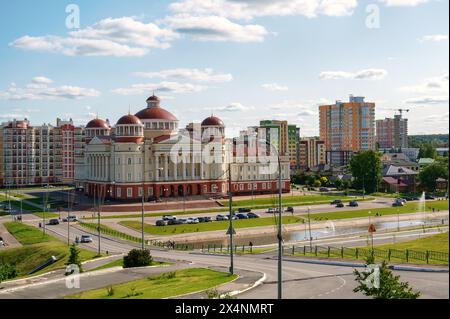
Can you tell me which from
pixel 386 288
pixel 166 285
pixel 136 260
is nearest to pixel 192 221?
pixel 136 260

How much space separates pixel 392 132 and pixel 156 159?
400 feet

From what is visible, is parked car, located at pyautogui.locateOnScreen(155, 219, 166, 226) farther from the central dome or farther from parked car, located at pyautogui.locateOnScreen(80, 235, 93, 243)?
the central dome

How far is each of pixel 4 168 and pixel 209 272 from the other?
99.8 m

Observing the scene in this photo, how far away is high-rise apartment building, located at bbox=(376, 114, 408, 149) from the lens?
185 metres

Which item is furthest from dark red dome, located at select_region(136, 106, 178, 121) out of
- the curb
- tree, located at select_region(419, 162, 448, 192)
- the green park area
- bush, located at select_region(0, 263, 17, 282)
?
the curb

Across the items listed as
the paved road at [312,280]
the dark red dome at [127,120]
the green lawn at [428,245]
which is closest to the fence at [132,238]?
the paved road at [312,280]

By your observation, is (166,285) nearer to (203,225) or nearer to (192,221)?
(203,225)

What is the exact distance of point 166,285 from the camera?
88.1 feet

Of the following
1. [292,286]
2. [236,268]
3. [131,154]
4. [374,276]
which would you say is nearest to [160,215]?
[131,154]

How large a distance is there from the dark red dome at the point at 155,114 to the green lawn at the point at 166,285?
63.1m

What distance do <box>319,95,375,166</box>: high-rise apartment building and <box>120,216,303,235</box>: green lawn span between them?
8960 cm

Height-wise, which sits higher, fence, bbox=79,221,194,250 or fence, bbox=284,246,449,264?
fence, bbox=284,246,449,264

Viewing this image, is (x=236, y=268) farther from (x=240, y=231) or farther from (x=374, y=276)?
(x=240, y=231)
